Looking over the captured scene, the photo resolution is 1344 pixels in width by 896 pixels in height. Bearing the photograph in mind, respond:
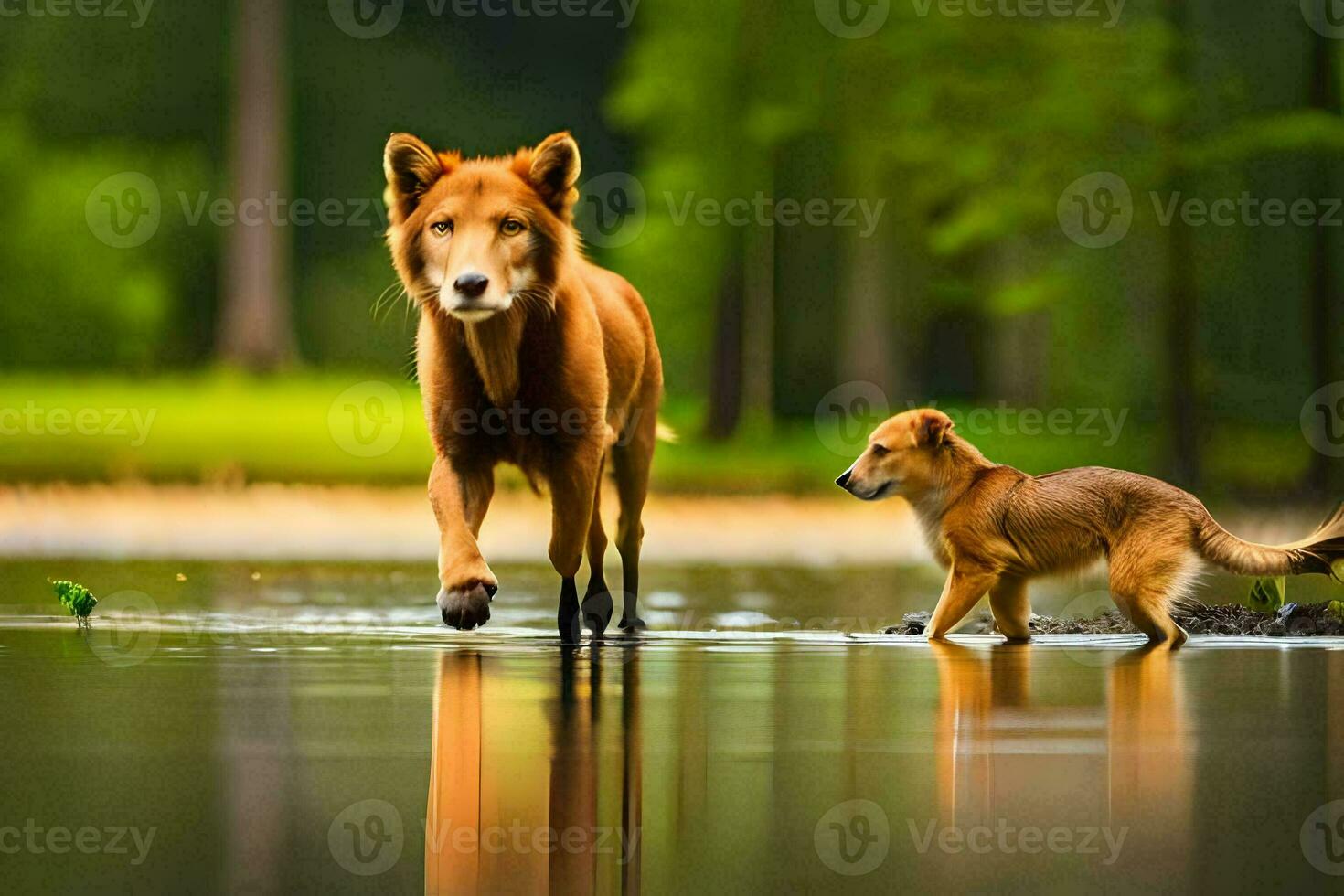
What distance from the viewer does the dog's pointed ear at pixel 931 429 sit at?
1136 cm

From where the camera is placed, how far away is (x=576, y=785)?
5.63 meters

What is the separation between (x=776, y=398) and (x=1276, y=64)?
19.5 feet

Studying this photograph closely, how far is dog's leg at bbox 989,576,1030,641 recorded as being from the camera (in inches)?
449

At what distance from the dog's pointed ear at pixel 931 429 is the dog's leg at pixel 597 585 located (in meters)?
1.86

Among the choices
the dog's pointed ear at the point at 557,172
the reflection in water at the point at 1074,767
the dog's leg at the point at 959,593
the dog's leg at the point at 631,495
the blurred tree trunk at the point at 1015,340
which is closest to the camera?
Result: the reflection in water at the point at 1074,767

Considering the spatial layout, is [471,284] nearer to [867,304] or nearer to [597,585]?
[597,585]

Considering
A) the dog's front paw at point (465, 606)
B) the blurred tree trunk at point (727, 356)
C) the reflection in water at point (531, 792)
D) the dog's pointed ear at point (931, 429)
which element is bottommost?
the reflection in water at point (531, 792)

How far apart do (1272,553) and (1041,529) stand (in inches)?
50.7

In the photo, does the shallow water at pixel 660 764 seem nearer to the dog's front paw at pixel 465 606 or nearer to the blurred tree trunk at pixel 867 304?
the dog's front paw at pixel 465 606

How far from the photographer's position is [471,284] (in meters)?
9.07

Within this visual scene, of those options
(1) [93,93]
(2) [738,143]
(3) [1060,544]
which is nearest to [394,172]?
(3) [1060,544]

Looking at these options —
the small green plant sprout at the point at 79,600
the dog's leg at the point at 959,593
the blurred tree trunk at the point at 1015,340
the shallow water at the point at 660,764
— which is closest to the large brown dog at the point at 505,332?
the shallow water at the point at 660,764

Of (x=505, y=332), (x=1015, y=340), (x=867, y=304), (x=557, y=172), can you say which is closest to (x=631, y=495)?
(x=505, y=332)

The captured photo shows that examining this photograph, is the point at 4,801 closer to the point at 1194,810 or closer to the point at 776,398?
the point at 1194,810
